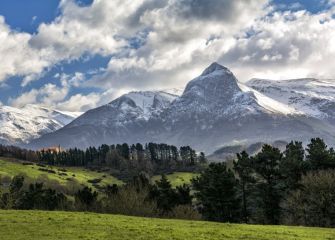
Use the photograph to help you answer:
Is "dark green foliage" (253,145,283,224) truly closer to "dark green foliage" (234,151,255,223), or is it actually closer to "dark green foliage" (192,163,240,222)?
"dark green foliage" (234,151,255,223)

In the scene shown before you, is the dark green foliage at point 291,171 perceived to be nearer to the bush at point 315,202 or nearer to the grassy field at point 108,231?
the bush at point 315,202

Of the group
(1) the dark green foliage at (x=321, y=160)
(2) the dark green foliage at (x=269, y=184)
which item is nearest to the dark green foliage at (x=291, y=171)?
(2) the dark green foliage at (x=269, y=184)

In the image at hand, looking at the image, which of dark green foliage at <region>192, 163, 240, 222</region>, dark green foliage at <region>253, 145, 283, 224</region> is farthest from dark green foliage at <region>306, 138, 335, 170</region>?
dark green foliage at <region>192, 163, 240, 222</region>

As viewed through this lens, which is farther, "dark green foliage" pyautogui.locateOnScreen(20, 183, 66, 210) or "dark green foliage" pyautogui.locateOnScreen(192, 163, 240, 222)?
"dark green foliage" pyautogui.locateOnScreen(20, 183, 66, 210)

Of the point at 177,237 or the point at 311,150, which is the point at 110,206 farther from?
the point at 177,237

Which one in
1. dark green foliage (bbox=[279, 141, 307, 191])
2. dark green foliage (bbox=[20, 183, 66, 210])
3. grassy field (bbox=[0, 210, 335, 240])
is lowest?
dark green foliage (bbox=[20, 183, 66, 210])

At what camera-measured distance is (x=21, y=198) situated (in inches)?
5610

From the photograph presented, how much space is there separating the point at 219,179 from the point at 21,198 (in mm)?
72920

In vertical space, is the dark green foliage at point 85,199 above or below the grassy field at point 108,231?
below

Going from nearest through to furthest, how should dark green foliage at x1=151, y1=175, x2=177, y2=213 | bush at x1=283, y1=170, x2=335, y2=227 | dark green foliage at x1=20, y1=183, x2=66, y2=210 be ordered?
bush at x1=283, y1=170, x2=335, y2=227, dark green foliage at x1=151, y1=175, x2=177, y2=213, dark green foliage at x1=20, y1=183, x2=66, y2=210

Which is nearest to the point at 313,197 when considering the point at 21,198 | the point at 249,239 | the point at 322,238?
the point at 322,238

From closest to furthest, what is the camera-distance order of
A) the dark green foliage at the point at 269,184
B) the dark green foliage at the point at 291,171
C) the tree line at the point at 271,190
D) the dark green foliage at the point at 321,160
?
1. the tree line at the point at 271,190
2. the dark green foliage at the point at 269,184
3. the dark green foliage at the point at 291,171
4. the dark green foliage at the point at 321,160

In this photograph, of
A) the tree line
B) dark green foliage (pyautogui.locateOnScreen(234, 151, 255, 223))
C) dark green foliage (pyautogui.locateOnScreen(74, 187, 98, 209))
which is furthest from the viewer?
dark green foliage (pyautogui.locateOnScreen(74, 187, 98, 209))

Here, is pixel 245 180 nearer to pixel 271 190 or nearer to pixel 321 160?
pixel 271 190
